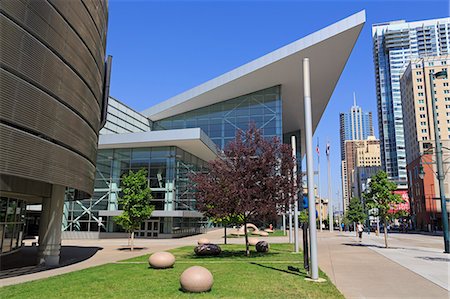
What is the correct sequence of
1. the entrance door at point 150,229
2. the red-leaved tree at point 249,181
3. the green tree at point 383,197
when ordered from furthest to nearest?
the entrance door at point 150,229 → the green tree at point 383,197 → the red-leaved tree at point 249,181

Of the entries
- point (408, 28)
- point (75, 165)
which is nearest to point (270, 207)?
point (75, 165)

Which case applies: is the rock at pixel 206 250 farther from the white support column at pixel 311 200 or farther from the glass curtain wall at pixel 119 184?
the glass curtain wall at pixel 119 184

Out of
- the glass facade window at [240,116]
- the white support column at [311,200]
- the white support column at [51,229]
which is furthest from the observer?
the glass facade window at [240,116]

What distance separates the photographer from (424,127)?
10525 centimetres

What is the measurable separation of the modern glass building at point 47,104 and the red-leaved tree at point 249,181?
19.2ft

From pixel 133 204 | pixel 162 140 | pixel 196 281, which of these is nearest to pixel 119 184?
pixel 162 140

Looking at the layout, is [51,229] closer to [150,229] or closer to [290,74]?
[150,229]

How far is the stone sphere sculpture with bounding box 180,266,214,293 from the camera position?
8.91 meters

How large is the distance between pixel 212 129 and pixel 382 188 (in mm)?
26032

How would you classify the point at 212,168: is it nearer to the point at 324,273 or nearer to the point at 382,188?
the point at 324,273

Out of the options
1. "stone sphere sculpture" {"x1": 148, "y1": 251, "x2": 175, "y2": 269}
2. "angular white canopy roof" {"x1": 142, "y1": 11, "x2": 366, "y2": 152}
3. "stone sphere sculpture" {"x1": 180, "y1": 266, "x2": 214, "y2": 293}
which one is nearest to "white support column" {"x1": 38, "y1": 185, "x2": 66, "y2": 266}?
"stone sphere sculpture" {"x1": 148, "y1": 251, "x2": 175, "y2": 269}

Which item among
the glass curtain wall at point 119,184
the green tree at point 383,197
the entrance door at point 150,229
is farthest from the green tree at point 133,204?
the green tree at point 383,197

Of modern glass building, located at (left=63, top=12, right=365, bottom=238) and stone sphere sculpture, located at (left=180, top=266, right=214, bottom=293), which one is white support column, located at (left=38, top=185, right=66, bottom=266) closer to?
stone sphere sculpture, located at (left=180, top=266, right=214, bottom=293)

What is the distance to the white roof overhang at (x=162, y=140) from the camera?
35.8m
